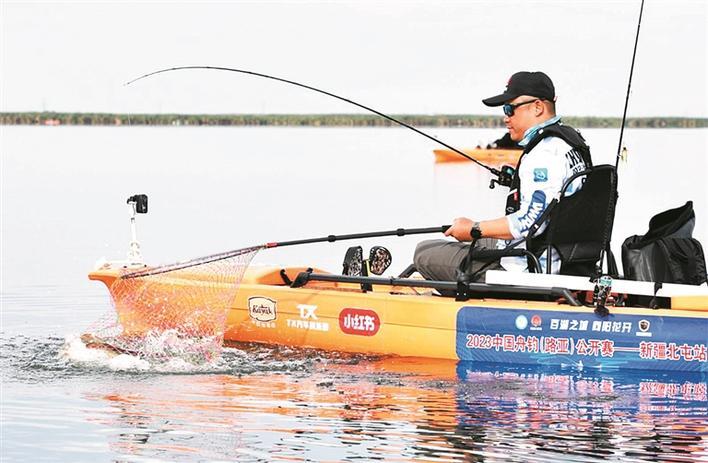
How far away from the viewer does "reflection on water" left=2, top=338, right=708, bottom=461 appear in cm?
866

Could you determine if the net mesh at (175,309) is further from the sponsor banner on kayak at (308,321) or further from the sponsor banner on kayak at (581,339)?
the sponsor banner on kayak at (581,339)

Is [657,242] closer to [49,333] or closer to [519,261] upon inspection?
[519,261]

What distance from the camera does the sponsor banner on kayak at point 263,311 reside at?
11.7m

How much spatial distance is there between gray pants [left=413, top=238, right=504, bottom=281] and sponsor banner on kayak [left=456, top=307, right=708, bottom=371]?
0.34 metres

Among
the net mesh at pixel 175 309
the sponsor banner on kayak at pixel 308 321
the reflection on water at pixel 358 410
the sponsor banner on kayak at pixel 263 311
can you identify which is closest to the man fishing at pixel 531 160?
the reflection on water at pixel 358 410

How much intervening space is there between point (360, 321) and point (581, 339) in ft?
5.64

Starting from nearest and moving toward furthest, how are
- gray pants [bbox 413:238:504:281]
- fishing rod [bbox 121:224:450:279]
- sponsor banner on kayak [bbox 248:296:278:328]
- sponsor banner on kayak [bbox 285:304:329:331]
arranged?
gray pants [bbox 413:238:504:281] → fishing rod [bbox 121:224:450:279] → sponsor banner on kayak [bbox 285:304:329:331] → sponsor banner on kayak [bbox 248:296:278:328]

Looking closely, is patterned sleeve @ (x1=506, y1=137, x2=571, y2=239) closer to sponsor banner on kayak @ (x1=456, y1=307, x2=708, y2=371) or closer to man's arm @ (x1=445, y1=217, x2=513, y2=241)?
man's arm @ (x1=445, y1=217, x2=513, y2=241)

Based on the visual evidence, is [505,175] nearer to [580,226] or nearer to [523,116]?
[523,116]

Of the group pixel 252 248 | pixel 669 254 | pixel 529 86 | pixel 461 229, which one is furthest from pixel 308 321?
pixel 669 254

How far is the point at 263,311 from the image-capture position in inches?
463

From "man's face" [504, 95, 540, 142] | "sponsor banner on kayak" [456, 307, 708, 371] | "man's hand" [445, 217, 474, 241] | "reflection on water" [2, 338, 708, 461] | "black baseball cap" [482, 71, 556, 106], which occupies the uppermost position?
"black baseball cap" [482, 71, 556, 106]

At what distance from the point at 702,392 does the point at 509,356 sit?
1.38 m

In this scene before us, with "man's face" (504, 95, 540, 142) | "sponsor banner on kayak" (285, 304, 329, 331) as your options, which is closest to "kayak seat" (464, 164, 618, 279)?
"man's face" (504, 95, 540, 142)
